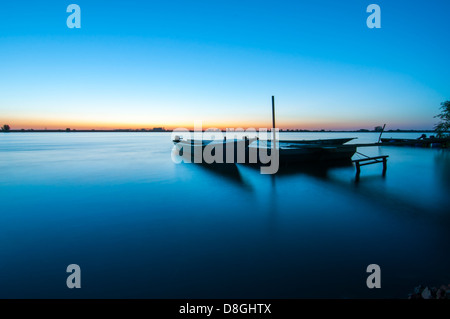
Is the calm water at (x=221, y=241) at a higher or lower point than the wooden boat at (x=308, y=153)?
lower

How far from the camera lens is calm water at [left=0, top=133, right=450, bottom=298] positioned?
11.5ft

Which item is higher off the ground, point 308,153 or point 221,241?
point 308,153

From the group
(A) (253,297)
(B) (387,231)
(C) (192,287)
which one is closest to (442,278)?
(B) (387,231)

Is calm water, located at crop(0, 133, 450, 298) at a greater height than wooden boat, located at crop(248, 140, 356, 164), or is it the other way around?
wooden boat, located at crop(248, 140, 356, 164)

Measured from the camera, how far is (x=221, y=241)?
5125mm

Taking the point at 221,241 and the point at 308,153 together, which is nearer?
the point at 221,241

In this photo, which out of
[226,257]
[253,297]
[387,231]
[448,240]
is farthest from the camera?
[387,231]

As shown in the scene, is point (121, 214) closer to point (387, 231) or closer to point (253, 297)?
point (253, 297)

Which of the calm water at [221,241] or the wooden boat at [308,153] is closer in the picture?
the calm water at [221,241]

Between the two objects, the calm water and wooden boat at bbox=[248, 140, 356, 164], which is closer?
the calm water

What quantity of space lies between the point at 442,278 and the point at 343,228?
7.30ft

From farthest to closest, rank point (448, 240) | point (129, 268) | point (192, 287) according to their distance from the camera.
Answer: point (448, 240) < point (129, 268) < point (192, 287)

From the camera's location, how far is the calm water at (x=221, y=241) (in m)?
3.52
